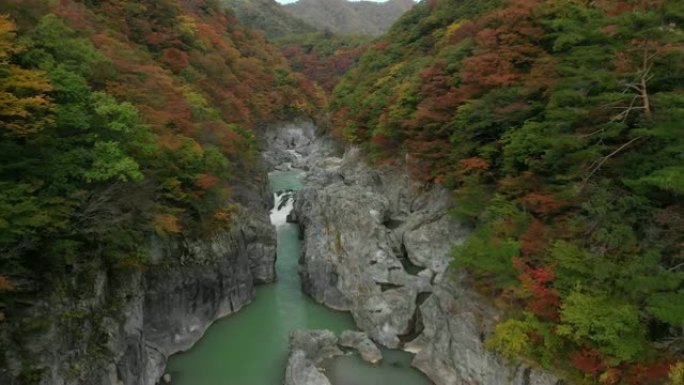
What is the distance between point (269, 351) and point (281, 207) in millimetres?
16064

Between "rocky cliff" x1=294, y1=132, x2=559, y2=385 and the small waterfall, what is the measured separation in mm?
3592

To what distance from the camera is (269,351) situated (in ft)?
55.9

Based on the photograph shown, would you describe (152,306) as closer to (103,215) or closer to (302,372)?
(103,215)

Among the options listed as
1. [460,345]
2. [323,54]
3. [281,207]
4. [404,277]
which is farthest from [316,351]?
[323,54]

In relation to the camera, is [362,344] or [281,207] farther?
[281,207]

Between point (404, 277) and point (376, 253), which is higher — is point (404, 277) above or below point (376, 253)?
below

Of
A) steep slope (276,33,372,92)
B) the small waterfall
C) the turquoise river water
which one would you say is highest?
steep slope (276,33,372,92)

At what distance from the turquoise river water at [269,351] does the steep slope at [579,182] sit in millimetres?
4329

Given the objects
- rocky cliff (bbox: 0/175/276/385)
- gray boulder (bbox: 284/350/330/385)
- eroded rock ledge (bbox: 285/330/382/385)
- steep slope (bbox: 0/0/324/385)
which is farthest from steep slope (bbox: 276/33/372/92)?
gray boulder (bbox: 284/350/330/385)

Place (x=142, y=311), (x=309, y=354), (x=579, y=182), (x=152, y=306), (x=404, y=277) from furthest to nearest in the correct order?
(x=404, y=277), (x=152, y=306), (x=309, y=354), (x=142, y=311), (x=579, y=182)

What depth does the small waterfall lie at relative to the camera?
30.9 m

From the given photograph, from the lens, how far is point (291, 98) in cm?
5275

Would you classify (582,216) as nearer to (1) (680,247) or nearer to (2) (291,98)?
(1) (680,247)

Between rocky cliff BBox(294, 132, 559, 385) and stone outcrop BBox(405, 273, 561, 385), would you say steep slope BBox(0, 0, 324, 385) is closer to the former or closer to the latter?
rocky cliff BBox(294, 132, 559, 385)
